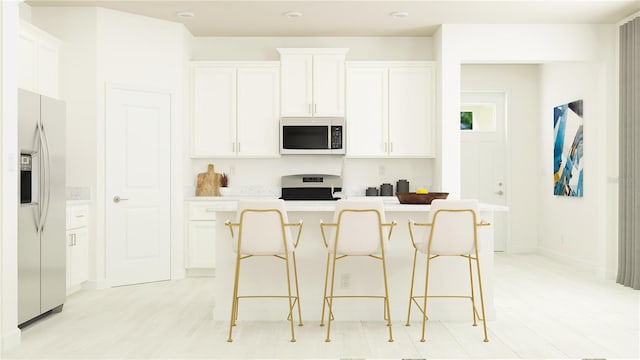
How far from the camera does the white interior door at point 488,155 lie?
8.27 metres

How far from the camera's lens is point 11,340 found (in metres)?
3.68

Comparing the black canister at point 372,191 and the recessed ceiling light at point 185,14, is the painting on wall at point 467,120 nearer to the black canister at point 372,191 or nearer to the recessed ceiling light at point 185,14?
the black canister at point 372,191

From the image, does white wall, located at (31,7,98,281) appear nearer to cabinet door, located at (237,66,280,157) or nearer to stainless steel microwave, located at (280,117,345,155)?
cabinet door, located at (237,66,280,157)

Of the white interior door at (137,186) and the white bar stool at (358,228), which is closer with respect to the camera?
the white bar stool at (358,228)

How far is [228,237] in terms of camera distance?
436 cm

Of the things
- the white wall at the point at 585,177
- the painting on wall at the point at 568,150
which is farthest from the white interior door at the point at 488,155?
the painting on wall at the point at 568,150

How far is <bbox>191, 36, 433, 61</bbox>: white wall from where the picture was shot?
6.98m

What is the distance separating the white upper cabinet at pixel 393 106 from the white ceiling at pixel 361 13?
0.46 meters

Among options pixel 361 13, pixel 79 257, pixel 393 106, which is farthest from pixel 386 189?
pixel 79 257

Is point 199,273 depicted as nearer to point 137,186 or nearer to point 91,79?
point 137,186

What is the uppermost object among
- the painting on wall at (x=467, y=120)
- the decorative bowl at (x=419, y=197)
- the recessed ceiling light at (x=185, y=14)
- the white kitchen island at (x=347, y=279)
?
the recessed ceiling light at (x=185, y=14)

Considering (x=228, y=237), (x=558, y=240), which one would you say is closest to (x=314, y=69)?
(x=228, y=237)

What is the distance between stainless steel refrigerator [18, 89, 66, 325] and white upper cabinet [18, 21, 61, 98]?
26.8 inches

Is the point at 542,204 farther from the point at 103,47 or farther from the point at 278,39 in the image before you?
the point at 103,47
